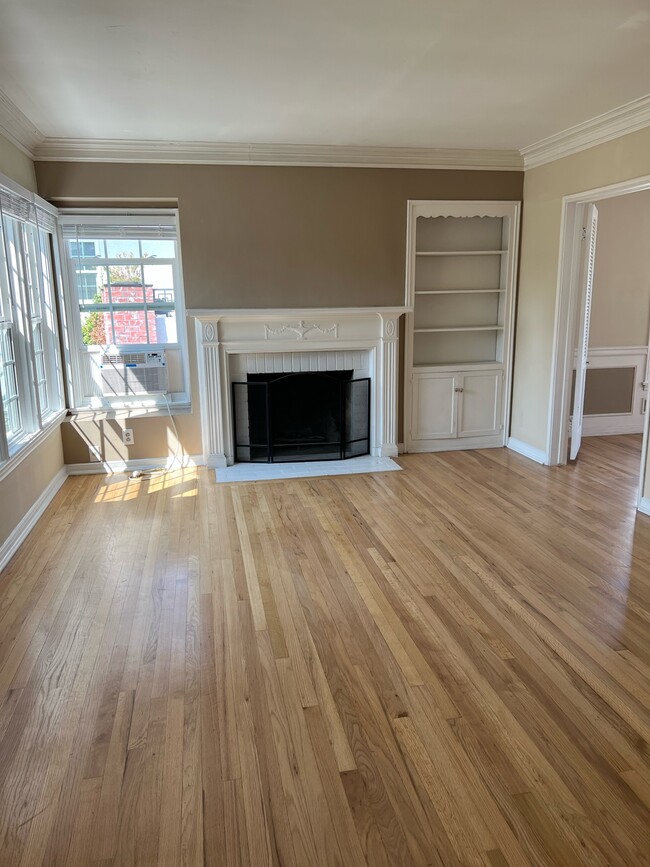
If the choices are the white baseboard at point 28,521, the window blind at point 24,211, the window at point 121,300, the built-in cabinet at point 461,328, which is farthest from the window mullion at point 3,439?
the built-in cabinet at point 461,328

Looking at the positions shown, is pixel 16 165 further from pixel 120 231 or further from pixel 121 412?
pixel 121 412

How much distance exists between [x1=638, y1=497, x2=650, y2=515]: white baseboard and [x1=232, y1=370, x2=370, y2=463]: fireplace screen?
2400 mm

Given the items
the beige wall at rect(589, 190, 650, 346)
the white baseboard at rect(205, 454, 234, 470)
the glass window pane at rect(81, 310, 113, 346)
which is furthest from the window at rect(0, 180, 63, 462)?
the beige wall at rect(589, 190, 650, 346)

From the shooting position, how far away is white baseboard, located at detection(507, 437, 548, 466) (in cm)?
552

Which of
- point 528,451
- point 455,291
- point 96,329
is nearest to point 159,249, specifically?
point 96,329

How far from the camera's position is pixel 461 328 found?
5.75 meters

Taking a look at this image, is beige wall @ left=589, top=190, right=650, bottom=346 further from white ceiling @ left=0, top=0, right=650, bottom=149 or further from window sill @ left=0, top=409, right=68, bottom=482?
window sill @ left=0, top=409, right=68, bottom=482

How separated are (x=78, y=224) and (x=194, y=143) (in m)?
1.16

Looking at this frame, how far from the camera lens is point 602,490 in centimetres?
479

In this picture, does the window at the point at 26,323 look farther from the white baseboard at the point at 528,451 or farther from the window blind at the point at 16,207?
the white baseboard at the point at 528,451

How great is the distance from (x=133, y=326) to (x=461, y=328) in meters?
2.95

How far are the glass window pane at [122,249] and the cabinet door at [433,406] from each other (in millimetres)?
2683

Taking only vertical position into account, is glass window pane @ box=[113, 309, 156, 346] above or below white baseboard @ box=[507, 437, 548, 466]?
above

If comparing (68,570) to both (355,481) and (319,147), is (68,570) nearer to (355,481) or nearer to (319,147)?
(355,481)
